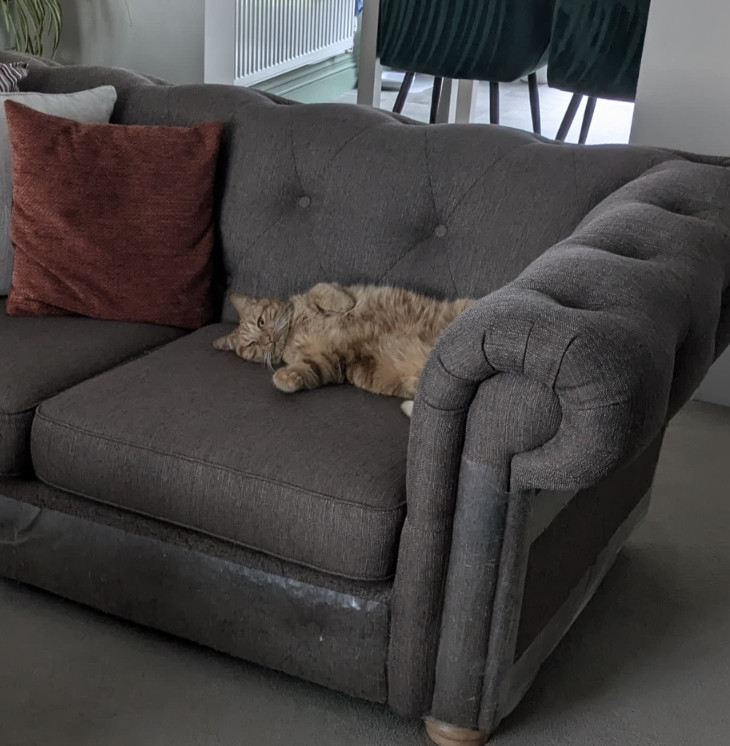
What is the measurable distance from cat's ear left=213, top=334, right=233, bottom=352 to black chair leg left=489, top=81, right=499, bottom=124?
1497 millimetres

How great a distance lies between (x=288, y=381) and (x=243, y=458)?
264 millimetres

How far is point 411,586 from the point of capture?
1655 millimetres

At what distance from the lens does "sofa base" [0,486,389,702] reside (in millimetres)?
1743

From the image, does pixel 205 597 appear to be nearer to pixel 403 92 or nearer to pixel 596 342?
pixel 596 342

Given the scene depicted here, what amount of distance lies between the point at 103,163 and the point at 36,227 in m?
0.20

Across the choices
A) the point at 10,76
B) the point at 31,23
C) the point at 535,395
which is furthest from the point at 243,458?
the point at 31,23

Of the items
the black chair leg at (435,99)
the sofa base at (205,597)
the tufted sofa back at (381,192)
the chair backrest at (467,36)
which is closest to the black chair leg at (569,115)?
the chair backrest at (467,36)

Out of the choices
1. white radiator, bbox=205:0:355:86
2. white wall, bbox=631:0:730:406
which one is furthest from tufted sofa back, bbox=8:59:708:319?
white radiator, bbox=205:0:355:86

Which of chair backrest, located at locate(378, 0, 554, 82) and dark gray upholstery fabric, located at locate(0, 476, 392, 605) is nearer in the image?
dark gray upholstery fabric, located at locate(0, 476, 392, 605)

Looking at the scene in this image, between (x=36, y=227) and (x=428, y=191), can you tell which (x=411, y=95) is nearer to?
(x=428, y=191)

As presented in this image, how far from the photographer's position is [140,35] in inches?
151

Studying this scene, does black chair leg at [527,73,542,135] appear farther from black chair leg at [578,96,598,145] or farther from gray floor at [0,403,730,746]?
gray floor at [0,403,730,746]

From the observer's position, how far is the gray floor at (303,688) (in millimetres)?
1782

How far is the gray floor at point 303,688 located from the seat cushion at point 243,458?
0.30m
